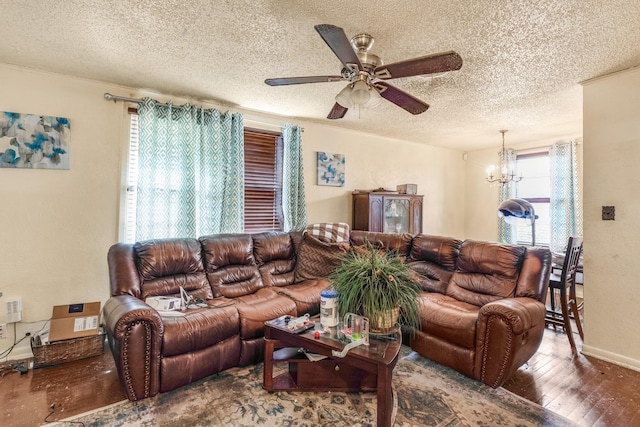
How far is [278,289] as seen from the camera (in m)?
3.01

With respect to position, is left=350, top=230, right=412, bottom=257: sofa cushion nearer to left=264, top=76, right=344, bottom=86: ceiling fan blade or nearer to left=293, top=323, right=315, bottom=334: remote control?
left=293, top=323, right=315, bottom=334: remote control

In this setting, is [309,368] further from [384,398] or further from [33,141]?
[33,141]

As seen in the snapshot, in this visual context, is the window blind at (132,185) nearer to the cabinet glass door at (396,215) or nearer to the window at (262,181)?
the window at (262,181)

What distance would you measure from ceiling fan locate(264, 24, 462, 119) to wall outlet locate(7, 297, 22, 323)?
8.91 ft

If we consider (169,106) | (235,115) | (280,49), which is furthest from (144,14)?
(235,115)

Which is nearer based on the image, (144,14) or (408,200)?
(144,14)

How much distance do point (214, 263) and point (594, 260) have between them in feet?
11.1

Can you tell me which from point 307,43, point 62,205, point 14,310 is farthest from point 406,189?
point 14,310

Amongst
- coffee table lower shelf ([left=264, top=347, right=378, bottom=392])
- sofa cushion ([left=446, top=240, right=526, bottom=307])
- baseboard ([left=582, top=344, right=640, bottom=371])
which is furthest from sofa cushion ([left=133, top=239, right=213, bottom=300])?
baseboard ([left=582, top=344, right=640, bottom=371])

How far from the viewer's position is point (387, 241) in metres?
3.56

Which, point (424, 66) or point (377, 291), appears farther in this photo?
point (377, 291)

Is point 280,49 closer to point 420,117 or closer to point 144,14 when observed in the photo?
point 144,14

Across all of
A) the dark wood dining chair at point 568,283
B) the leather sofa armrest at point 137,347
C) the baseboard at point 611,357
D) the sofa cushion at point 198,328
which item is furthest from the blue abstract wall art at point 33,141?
the baseboard at point 611,357

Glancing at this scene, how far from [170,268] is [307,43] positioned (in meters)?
2.12
